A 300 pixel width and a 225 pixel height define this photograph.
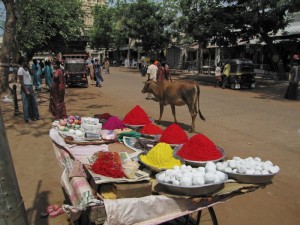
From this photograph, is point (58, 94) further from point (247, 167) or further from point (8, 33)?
point (247, 167)

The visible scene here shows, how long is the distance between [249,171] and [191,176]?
66cm

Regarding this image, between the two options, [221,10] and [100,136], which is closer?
[100,136]

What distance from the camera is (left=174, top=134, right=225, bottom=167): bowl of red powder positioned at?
3.77 m

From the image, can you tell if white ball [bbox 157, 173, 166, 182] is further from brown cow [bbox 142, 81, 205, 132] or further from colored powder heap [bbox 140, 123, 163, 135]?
brown cow [bbox 142, 81, 205, 132]

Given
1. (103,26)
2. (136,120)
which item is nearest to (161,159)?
(136,120)

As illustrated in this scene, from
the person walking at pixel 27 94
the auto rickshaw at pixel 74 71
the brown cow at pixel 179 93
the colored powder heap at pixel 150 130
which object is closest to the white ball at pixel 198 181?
the colored powder heap at pixel 150 130

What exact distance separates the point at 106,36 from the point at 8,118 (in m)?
43.7

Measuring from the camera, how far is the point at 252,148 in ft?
24.6

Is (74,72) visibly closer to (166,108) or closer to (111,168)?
(166,108)

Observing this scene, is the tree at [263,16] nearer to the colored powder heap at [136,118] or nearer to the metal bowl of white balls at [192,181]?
the colored powder heap at [136,118]

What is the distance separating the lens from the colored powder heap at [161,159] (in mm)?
3643

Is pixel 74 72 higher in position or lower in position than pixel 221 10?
lower

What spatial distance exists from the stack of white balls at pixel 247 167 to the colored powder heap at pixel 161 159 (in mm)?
508

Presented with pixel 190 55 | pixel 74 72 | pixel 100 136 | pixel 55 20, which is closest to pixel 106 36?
pixel 190 55
